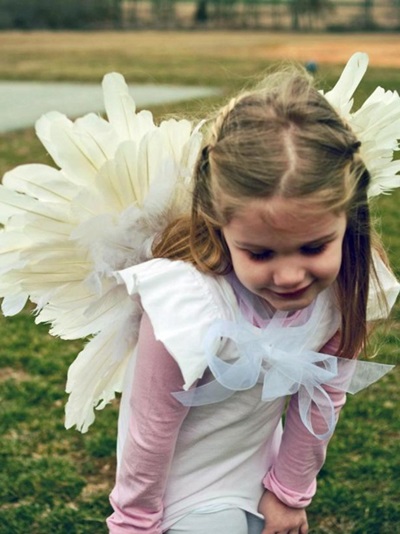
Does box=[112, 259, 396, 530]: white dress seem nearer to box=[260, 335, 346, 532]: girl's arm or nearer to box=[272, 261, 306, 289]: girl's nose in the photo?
box=[260, 335, 346, 532]: girl's arm

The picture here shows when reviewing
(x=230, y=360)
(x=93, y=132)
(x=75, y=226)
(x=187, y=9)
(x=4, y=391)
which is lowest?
(x=187, y=9)

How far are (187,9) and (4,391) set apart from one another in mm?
47323

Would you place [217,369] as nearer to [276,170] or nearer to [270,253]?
[270,253]

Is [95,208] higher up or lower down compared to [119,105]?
lower down

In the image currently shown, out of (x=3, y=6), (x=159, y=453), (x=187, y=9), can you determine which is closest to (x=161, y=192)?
(x=159, y=453)

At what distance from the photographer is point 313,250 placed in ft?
5.49

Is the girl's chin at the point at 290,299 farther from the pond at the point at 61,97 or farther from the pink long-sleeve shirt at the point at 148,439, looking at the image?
the pond at the point at 61,97

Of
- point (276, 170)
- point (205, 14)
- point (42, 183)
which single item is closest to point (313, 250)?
point (276, 170)

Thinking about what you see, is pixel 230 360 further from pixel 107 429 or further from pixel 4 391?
pixel 4 391

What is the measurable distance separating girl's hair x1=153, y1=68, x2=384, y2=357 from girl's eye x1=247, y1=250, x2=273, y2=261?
0.08m

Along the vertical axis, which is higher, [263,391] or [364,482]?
[263,391]

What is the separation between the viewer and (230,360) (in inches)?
70.0

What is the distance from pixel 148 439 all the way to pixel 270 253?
1.42 feet

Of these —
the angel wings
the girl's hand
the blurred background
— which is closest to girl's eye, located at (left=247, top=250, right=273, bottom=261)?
the angel wings
